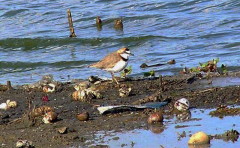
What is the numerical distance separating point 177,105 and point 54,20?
12322 mm

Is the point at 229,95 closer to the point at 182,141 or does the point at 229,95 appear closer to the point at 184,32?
the point at 182,141

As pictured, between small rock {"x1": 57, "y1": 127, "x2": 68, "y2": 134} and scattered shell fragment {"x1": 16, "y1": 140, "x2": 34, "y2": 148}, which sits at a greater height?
scattered shell fragment {"x1": 16, "y1": 140, "x2": 34, "y2": 148}

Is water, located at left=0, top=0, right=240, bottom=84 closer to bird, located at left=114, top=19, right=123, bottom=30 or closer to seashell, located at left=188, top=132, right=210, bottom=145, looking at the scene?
bird, located at left=114, top=19, right=123, bottom=30

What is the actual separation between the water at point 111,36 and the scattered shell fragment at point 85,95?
3296 millimetres

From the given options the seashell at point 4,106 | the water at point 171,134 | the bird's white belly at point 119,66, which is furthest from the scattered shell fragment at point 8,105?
the bird's white belly at point 119,66

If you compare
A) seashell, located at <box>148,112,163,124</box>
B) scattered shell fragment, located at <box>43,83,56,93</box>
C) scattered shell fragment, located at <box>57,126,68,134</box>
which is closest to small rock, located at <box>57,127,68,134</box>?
scattered shell fragment, located at <box>57,126,68,134</box>

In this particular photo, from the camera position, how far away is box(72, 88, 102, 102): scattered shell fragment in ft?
29.6

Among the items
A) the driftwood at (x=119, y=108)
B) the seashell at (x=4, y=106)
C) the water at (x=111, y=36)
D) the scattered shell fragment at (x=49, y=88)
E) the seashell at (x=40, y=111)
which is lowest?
the water at (x=111, y=36)

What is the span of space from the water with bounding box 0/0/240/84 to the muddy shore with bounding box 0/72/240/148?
248cm

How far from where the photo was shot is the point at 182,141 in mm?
6949

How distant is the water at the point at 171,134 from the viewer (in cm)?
690

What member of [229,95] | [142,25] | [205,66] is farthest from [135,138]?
[142,25]

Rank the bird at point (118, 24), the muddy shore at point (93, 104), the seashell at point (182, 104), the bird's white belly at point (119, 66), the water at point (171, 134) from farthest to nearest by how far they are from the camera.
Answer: the bird at point (118, 24) → the bird's white belly at point (119, 66) → the seashell at point (182, 104) → the muddy shore at point (93, 104) → the water at point (171, 134)

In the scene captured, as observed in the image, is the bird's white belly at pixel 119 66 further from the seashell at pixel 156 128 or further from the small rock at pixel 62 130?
the small rock at pixel 62 130
